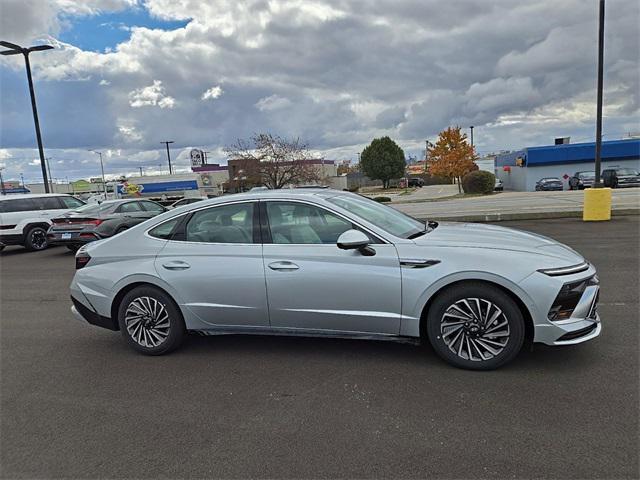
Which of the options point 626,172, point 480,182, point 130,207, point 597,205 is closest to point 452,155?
point 480,182

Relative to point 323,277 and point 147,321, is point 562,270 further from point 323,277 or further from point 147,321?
point 147,321

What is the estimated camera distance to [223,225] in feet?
13.8

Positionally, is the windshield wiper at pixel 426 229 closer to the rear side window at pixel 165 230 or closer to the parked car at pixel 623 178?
the rear side window at pixel 165 230

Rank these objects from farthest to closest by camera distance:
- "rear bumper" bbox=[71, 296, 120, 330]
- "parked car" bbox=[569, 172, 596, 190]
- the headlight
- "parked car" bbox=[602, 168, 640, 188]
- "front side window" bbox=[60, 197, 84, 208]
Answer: "parked car" bbox=[569, 172, 596, 190]
"parked car" bbox=[602, 168, 640, 188]
"front side window" bbox=[60, 197, 84, 208]
"rear bumper" bbox=[71, 296, 120, 330]
the headlight

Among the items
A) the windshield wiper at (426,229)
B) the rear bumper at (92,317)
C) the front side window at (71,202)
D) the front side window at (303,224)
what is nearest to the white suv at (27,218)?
the front side window at (71,202)

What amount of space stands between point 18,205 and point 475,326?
551 inches

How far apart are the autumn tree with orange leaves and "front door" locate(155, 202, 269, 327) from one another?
4291cm

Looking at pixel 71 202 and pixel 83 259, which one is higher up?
pixel 71 202

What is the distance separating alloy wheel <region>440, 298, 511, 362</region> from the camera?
345cm

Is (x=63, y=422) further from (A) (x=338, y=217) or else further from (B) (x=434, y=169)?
(B) (x=434, y=169)

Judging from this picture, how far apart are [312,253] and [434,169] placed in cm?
4393

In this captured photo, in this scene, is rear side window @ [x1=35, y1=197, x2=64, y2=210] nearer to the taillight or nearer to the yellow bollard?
the taillight

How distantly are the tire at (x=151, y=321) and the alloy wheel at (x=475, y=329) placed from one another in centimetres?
249

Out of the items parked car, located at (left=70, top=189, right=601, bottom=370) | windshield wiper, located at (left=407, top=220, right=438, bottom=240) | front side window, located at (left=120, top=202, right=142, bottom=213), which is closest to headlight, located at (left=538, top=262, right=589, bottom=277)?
parked car, located at (left=70, top=189, right=601, bottom=370)
